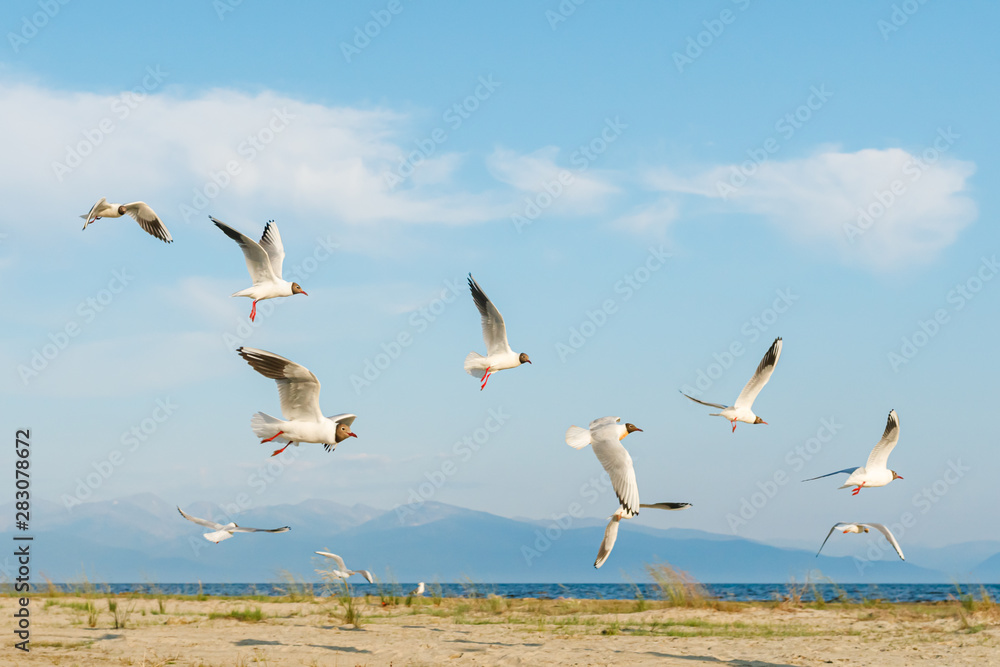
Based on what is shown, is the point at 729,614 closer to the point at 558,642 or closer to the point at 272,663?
the point at 558,642

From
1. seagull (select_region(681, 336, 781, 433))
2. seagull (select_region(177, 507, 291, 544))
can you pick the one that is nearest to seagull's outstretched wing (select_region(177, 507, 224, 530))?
seagull (select_region(177, 507, 291, 544))

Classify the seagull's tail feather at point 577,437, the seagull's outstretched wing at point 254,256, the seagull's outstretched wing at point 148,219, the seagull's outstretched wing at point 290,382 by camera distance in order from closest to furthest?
the seagull's outstretched wing at point 290,382
the seagull's tail feather at point 577,437
the seagull's outstretched wing at point 254,256
the seagull's outstretched wing at point 148,219

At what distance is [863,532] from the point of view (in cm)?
1424

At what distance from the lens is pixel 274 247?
15.1 metres

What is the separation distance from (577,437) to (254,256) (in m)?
6.28

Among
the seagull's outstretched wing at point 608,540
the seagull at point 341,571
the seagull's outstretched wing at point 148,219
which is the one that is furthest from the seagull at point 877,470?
the seagull's outstretched wing at point 148,219

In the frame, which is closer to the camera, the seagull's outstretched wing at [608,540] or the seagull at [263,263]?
the seagull's outstretched wing at [608,540]

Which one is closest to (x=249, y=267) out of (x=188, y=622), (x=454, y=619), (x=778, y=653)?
(x=188, y=622)

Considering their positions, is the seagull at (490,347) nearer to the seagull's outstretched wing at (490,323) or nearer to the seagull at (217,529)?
A: the seagull's outstretched wing at (490,323)

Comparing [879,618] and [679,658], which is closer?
[679,658]

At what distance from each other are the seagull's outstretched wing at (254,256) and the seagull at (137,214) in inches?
87.9

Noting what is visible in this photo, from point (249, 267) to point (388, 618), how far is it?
6617 millimetres

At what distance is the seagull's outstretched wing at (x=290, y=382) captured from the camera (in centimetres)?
1009

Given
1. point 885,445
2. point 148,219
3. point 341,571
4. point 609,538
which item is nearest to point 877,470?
point 885,445
